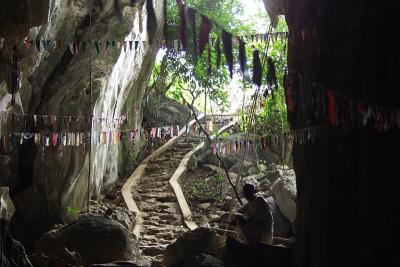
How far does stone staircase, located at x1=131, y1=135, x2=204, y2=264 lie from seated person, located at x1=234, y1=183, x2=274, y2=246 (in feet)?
8.80

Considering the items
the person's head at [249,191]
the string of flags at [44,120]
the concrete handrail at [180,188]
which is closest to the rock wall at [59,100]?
the string of flags at [44,120]

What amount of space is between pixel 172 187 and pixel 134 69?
170 inches

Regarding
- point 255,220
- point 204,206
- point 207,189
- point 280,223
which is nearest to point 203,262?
point 255,220

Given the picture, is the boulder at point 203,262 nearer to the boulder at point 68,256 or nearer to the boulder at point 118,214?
the boulder at point 68,256

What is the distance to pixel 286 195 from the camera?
11.6 meters

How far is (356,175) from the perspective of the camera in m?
5.61

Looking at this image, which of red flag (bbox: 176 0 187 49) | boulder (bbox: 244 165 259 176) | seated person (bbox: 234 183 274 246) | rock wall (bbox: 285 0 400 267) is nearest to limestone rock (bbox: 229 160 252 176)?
boulder (bbox: 244 165 259 176)

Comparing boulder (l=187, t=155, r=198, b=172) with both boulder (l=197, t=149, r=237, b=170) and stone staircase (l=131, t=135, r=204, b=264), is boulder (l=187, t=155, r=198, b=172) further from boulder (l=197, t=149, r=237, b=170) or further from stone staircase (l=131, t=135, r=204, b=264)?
stone staircase (l=131, t=135, r=204, b=264)

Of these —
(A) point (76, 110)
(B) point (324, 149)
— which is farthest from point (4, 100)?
(B) point (324, 149)

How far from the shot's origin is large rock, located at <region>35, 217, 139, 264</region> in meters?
8.72

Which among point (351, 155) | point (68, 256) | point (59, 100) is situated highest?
point (59, 100)

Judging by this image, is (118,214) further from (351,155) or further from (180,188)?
(351,155)

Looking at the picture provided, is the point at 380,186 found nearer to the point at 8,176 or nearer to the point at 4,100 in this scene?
the point at 4,100

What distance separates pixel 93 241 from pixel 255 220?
3172 millimetres
